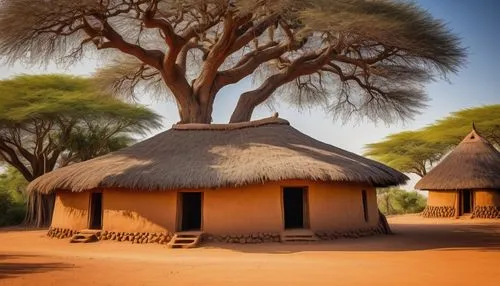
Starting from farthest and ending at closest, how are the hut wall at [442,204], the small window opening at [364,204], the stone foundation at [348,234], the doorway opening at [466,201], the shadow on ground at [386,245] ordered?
the hut wall at [442,204]
the doorway opening at [466,201]
the small window opening at [364,204]
the stone foundation at [348,234]
the shadow on ground at [386,245]

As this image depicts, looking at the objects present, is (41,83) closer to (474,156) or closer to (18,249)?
(18,249)

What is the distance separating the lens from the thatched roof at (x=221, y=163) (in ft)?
42.9

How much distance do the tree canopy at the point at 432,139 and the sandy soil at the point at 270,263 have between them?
1852 centimetres

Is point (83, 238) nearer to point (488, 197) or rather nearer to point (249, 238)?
point (249, 238)

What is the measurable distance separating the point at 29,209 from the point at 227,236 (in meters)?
14.7

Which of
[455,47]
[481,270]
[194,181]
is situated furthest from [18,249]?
[455,47]

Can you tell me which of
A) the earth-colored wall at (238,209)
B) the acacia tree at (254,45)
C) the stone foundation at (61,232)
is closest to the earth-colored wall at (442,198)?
the acacia tree at (254,45)

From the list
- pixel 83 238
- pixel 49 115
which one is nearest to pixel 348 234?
pixel 83 238

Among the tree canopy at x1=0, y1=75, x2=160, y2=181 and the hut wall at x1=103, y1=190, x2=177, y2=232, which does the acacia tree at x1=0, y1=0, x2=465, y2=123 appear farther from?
the hut wall at x1=103, y1=190, x2=177, y2=232

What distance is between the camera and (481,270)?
7.84 m

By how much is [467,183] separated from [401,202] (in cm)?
1172

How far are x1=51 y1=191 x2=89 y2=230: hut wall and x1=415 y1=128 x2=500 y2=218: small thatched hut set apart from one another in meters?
16.7

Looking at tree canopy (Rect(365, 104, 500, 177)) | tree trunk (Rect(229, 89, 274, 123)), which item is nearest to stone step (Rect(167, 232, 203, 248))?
tree trunk (Rect(229, 89, 274, 123))

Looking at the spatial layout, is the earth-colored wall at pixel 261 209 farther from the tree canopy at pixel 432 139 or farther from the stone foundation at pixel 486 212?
the tree canopy at pixel 432 139
